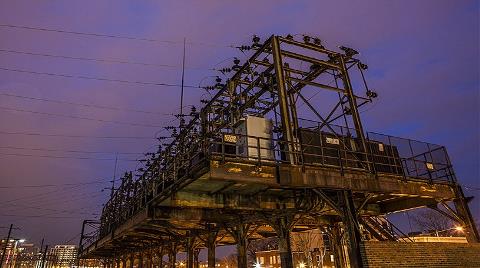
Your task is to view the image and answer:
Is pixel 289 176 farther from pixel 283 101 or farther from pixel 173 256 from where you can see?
pixel 173 256

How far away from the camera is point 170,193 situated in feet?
50.5

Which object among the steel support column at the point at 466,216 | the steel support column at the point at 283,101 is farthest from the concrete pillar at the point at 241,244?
the steel support column at the point at 466,216

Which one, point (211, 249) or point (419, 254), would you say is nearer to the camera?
point (419, 254)

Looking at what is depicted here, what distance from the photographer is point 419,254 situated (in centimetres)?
1477

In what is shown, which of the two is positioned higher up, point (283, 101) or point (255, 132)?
point (283, 101)

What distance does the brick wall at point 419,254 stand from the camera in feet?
45.2

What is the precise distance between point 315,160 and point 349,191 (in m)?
1.96

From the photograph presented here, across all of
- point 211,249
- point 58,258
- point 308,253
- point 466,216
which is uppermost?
point 58,258

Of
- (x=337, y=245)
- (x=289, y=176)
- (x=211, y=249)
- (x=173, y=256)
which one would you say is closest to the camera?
(x=289, y=176)

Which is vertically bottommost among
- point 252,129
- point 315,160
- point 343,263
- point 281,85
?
point 343,263

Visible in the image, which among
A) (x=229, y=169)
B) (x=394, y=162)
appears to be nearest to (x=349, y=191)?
(x=394, y=162)

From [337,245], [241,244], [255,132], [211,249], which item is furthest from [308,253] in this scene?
[255,132]

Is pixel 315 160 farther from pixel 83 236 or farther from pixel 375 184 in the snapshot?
pixel 83 236

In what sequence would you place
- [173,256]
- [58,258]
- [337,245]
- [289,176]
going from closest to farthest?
[289,176] < [337,245] < [173,256] < [58,258]
